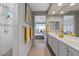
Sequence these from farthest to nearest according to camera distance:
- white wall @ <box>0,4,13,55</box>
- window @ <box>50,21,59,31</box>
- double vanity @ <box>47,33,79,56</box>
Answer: window @ <box>50,21,59,31</box> < white wall @ <box>0,4,13,55</box> < double vanity @ <box>47,33,79,56</box>

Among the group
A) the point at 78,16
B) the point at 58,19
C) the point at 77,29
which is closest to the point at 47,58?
the point at 78,16

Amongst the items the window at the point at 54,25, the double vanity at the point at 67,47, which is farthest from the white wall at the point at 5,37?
the window at the point at 54,25

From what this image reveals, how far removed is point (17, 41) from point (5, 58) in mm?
2163

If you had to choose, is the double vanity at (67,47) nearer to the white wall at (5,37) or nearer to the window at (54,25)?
the white wall at (5,37)

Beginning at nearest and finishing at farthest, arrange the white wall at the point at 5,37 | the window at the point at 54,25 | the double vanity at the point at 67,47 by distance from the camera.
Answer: the double vanity at the point at 67,47 < the white wall at the point at 5,37 < the window at the point at 54,25

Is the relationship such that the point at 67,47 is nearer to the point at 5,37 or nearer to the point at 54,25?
the point at 5,37

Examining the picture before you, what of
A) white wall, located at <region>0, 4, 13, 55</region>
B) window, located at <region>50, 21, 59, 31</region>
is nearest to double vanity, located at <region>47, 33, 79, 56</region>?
white wall, located at <region>0, 4, 13, 55</region>

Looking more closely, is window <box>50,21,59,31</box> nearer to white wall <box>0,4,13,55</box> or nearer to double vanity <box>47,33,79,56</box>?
white wall <box>0,4,13,55</box>

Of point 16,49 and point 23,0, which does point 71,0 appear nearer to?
point 23,0

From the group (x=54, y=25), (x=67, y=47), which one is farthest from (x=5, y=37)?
(x=54, y=25)

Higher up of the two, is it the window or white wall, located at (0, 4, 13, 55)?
the window

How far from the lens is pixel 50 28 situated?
26.2ft

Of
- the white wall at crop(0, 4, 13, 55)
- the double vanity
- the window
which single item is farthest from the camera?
the window

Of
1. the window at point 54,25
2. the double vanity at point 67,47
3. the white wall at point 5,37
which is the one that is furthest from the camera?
the window at point 54,25
